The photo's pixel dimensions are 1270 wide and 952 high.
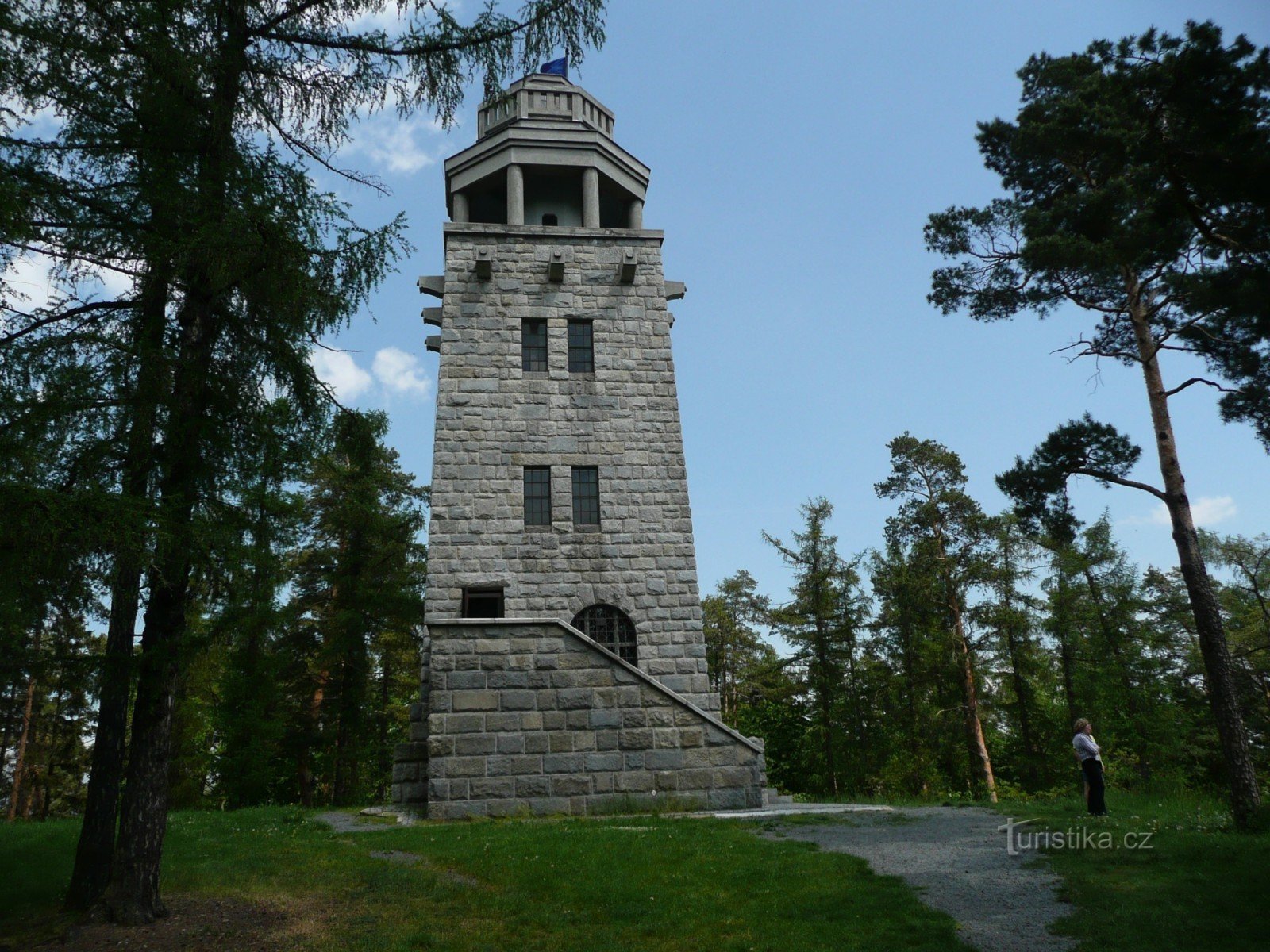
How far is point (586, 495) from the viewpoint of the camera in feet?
49.4

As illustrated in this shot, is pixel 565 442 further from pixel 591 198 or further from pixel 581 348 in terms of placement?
pixel 591 198

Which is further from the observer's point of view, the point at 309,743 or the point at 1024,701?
the point at 1024,701

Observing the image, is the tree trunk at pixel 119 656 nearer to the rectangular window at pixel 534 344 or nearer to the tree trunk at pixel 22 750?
the rectangular window at pixel 534 344

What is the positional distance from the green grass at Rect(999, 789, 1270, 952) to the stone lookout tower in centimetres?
468

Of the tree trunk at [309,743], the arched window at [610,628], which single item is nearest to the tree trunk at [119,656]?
the arched window at [610,628]

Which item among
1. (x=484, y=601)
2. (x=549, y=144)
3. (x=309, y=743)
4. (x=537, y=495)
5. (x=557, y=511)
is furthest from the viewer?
(x=309, y=743)

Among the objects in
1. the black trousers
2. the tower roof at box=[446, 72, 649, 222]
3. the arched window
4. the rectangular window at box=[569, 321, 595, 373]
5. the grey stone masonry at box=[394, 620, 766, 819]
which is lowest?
the black trousers

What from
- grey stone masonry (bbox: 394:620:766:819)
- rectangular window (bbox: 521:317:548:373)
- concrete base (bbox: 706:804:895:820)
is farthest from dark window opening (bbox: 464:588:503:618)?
concrete base (bbox: 706:804:895:820)

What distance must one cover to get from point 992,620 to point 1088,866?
1878 centimetres

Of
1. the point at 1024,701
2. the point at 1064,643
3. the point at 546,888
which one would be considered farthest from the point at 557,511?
the point at 1064,643

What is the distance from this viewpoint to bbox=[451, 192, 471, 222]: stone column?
1759 centimetres

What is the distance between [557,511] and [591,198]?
269 inches

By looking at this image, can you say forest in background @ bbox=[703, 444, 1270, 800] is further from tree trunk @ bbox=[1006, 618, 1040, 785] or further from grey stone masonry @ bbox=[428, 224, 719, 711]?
grey stone masonry @ bbox=[428, 224, 719, 711]

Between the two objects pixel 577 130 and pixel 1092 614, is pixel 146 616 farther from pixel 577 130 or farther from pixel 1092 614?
pixel 1092 614
